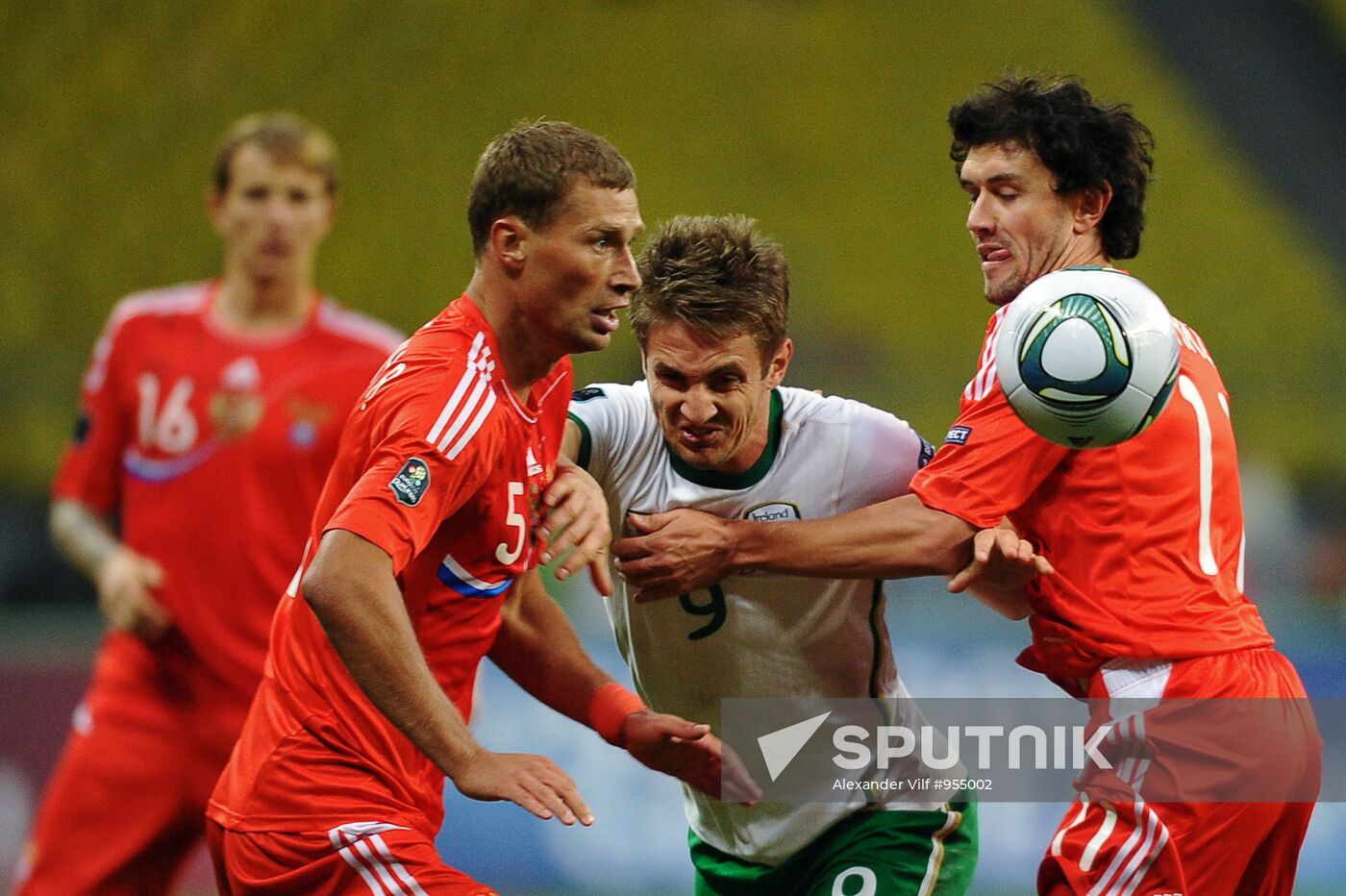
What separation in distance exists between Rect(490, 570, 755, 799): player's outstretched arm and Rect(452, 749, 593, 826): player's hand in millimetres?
630

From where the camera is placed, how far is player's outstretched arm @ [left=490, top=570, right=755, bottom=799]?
11.8 ft

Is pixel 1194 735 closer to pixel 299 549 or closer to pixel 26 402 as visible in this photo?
pixel 299 549

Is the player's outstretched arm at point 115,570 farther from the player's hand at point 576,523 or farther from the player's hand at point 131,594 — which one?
the player's hand at point 576,523

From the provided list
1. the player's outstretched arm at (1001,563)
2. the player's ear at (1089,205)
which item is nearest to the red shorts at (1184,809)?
the player's outstretched arm at (1001,563)

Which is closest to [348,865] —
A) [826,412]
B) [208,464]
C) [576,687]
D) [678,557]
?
[576,687]

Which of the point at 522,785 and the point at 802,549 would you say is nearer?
the point at 522,785

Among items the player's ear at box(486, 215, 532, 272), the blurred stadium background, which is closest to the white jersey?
the player's ear at box(486, 215, 532, 272)

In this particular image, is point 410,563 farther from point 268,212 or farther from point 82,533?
point 268,212

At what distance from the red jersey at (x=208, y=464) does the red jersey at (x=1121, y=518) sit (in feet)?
9.03

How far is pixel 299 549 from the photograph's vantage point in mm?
5586

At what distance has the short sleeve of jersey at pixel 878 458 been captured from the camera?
385 cm

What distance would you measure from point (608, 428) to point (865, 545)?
70 cm

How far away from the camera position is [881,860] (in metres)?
3.79

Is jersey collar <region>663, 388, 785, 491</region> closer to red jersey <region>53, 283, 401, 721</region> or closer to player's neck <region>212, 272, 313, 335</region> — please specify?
red jersey <region>53, 283, 401, 721</region>
